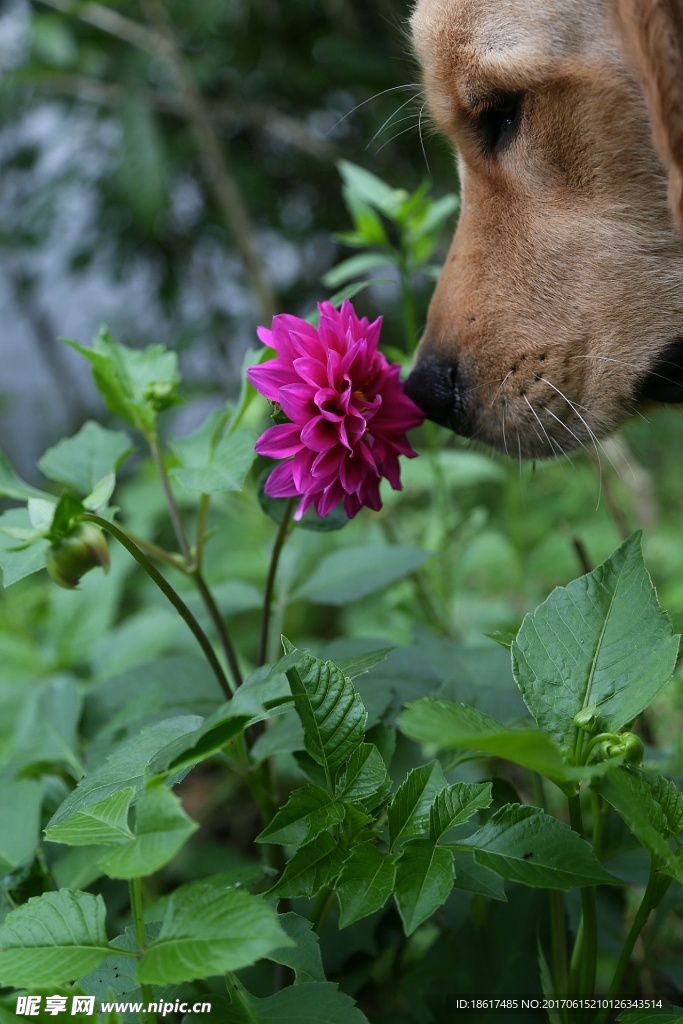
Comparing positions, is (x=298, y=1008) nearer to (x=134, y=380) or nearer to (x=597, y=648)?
(x=597, y=648)

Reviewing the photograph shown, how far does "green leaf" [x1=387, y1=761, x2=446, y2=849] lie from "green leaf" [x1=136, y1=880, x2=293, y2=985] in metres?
0.14

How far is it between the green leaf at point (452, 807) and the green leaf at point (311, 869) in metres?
0.07

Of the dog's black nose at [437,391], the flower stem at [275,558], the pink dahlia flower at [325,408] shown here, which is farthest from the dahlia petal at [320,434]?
the dog's black nose at [437,391]

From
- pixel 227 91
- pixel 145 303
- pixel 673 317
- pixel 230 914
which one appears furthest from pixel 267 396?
pixel 145 303

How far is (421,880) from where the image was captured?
0.62 metres

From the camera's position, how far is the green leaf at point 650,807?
58 centimetres

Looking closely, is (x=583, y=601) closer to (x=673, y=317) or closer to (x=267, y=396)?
(x=267, y=396)

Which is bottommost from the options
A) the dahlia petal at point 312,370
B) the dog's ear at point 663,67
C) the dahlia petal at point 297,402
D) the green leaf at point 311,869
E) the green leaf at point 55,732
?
the green leaf at point 55,732

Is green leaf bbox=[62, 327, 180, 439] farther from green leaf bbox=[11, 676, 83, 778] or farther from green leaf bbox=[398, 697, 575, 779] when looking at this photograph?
green leaf bbox=[398, 697, 575, 779]

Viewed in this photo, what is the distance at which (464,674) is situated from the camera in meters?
0.98

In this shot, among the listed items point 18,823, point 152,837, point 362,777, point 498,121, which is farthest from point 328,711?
point 498,121

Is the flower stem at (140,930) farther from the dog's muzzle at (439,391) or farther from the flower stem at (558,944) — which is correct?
the dog's muzzle at (439,391)

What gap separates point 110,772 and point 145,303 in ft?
12.6

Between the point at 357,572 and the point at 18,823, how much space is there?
1.71 feet
